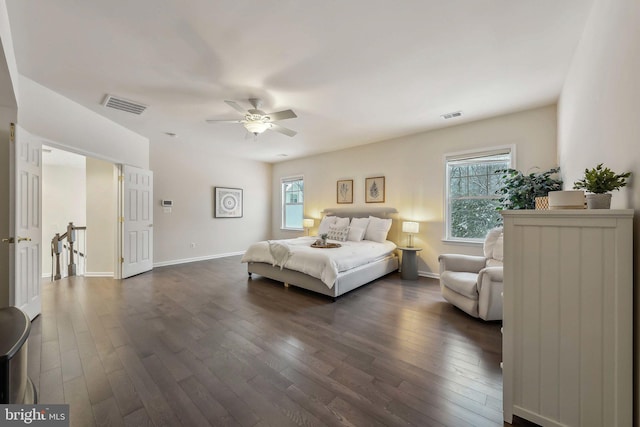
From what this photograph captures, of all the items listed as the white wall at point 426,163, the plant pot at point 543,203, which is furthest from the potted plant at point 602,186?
the white wall at point 426,163

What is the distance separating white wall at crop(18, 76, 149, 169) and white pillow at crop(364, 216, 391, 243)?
15.4 feet

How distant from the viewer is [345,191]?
5750 millimetres

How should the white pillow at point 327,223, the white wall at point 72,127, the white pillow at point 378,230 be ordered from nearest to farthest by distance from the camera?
1. the white wall at point 72,127
2. the white pillow at point 378,230
3. the white pillow at point 327,223

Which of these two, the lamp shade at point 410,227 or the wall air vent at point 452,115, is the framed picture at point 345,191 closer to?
the lamp shade at point 410,227

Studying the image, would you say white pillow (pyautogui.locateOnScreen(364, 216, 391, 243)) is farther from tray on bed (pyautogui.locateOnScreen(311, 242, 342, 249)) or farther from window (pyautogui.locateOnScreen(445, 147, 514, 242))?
window (pyautogui.locateOnScreen(445, 147, 514, 242))

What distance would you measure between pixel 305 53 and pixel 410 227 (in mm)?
3281

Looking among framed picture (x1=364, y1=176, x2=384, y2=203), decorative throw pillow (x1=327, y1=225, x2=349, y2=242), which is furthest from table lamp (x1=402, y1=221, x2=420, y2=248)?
decorative throw pillow (x1=327, y1=225, x2=349, y2=242)

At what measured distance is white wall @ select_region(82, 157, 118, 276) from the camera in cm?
440

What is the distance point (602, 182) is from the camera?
1.28 meters

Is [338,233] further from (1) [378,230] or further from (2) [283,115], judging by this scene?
(2) [283,115]

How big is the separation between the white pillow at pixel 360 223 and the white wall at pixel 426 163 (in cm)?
58

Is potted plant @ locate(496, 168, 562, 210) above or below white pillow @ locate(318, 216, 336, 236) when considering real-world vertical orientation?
above

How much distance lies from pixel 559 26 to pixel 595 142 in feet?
3.44

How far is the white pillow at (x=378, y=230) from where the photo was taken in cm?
472
